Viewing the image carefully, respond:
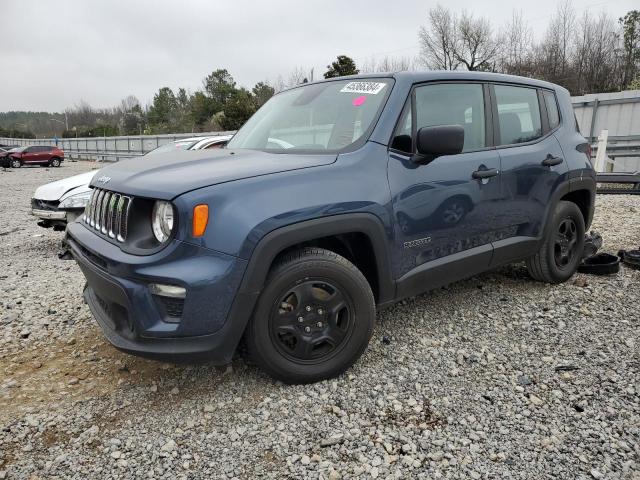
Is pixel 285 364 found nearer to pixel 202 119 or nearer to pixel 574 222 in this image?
pixel 574 222

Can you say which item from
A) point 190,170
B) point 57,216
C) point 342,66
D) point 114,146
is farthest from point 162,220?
point 114,146

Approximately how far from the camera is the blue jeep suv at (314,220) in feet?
7.52

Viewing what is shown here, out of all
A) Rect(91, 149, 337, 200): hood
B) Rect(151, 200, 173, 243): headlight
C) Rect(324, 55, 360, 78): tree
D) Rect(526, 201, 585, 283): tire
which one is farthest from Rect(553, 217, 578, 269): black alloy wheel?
Rect(324, 55, 360, 78): tree

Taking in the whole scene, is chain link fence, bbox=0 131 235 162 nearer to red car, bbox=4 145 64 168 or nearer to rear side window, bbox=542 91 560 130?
red car, bbox=4 145 64 168

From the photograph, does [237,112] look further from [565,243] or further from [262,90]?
[565,243]

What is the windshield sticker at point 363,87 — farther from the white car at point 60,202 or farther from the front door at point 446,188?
the white car at point 60,202

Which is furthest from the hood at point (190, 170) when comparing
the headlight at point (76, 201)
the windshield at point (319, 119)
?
the headlight at point (76, 201)

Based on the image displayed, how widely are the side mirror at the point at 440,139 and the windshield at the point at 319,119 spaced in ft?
1.11

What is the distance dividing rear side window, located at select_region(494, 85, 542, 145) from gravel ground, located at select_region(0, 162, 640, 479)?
138 cm

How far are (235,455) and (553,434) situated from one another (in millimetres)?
1542

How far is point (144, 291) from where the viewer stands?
2.27 meters

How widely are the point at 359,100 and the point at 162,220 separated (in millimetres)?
1519

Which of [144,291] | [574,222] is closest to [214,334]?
[144,291]

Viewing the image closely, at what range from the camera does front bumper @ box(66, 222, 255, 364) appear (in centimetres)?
225
